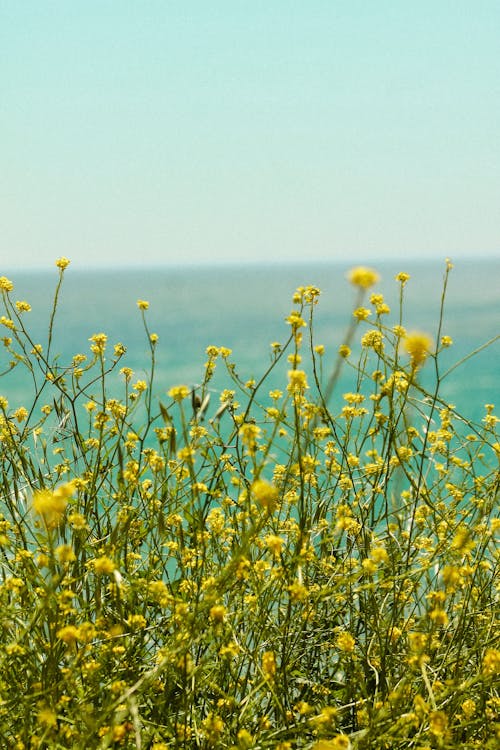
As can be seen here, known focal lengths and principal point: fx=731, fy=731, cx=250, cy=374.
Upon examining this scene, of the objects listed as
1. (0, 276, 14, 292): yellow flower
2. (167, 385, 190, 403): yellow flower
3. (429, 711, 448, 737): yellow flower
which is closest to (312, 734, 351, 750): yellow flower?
(429, 711, 448, 737): yellow flower

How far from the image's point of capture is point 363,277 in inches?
44.1

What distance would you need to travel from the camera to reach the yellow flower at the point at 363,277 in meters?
1.12

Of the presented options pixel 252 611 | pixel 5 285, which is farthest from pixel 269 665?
pixel 5 285

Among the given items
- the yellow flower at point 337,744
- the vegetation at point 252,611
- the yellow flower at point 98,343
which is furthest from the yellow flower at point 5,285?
the yellow flower at point 337,744

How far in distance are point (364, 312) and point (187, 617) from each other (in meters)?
0.71

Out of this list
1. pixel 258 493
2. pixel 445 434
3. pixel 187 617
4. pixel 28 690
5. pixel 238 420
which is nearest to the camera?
pixel 258 493

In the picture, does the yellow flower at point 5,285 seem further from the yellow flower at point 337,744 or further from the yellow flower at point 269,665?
the yellow flower at point 337,744

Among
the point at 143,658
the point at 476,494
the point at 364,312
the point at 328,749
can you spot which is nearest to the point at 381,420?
the point at 476,494

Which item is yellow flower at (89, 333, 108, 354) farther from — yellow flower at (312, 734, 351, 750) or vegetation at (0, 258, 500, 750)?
yellow flower at (312, 734, 351, 750)

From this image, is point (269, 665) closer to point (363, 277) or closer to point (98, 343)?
point (363, 277)

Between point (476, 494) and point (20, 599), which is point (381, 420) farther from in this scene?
point (20, 599)

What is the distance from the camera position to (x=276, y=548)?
4.29 ft

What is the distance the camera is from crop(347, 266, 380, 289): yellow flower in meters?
1.12

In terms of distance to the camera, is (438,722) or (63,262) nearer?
(438,722)
